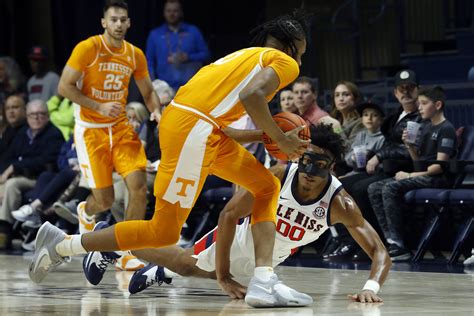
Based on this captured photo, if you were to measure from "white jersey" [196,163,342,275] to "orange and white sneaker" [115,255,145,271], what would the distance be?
75.2 inches

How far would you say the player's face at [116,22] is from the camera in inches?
338

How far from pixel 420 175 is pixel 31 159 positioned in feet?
14.1

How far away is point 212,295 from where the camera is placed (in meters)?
6.48

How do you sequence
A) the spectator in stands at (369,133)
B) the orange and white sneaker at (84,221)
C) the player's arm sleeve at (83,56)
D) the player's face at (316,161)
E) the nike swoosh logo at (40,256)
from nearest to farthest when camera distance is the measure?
1. the player's face at (316,161)
2. the nike swoosh logo at (40,256)
3. the player's arm sleeve at (83,56)
4. the orange and white sneaker at (84,221)
5. the spectator in stands at (369,133)

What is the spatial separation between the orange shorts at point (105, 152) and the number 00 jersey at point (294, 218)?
A: 222cm

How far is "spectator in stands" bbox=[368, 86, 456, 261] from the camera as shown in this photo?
30.3 feet

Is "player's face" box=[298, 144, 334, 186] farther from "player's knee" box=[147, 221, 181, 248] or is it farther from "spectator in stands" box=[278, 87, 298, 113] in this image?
"spectator in stands" box=[278, 87, 298, 113]

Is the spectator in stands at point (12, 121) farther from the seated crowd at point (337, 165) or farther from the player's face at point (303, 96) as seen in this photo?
the player's face at point (303, 96)

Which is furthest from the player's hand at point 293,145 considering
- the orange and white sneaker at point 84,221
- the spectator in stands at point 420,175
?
the spectator in stands at point 420,175

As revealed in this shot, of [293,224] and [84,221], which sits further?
[84,221]

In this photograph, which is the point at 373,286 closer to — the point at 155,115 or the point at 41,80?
the point at 155,115

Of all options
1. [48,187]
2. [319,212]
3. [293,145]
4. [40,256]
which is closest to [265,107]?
[293,145]

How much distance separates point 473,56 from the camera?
38.0 feet

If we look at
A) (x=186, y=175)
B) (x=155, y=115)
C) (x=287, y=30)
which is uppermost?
(x=287, y=30)
